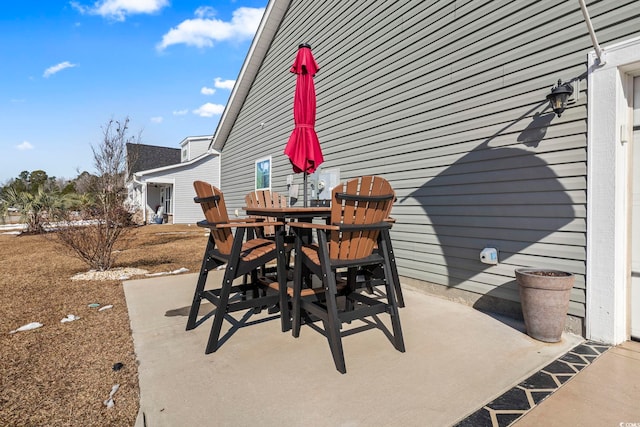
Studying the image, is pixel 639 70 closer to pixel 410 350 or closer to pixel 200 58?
pixel 410 350

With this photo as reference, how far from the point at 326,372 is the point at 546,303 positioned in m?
1.73

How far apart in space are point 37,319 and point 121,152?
319 cm

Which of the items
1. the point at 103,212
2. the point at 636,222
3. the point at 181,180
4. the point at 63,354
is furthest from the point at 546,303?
the point at 181,180

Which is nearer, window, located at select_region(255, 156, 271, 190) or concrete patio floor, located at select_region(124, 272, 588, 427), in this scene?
concrete patio floor, located at select_region(124, 272, 588, 427)

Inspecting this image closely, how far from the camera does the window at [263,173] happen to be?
791 centimetres

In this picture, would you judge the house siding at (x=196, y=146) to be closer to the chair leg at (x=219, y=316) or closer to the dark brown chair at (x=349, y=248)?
the chair leg at (x=219, y=316)

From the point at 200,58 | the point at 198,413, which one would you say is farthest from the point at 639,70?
the point at 200,58

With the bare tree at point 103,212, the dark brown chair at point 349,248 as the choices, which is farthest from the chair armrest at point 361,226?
the bare tree at point 103,212

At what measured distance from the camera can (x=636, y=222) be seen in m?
2.53

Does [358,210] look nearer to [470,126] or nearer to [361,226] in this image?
[361,226]

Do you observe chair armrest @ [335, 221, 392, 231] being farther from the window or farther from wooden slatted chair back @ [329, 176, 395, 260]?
the window

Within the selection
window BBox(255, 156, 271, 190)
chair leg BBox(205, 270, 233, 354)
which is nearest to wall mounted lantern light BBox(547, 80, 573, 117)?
chair leg BBox(205, 270, 233, 354)

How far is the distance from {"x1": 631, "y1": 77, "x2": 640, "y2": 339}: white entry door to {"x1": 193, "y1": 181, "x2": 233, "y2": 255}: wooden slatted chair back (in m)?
3.12

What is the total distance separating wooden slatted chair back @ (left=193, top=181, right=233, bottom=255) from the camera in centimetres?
262
